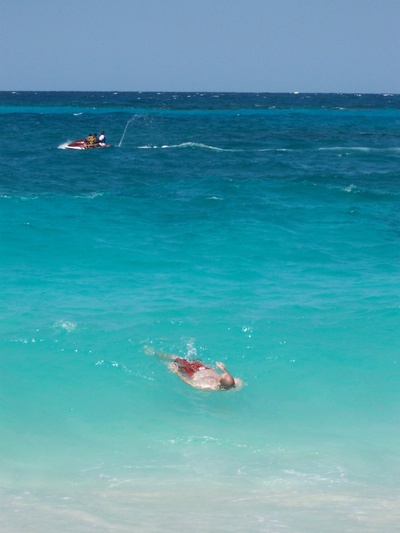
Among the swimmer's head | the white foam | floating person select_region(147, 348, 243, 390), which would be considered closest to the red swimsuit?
floating person select_region(147, 348, 243, 390)

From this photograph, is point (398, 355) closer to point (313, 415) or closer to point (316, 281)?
point (313, 415)

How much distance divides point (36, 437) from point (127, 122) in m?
64.1

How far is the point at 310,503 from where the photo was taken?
960 cm

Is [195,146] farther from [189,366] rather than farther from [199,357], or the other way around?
[189,366]

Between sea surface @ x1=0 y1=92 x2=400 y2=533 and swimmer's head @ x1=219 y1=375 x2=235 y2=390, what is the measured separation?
0.13m

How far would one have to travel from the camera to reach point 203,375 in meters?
13.0

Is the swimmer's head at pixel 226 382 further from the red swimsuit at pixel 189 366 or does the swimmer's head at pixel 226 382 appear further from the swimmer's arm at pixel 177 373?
the swimmer's arm at pixel 177 373

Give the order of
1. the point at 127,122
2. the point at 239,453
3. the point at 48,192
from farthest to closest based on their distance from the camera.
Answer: the point at 127,122 → the point at 48,192 → the point at 239,453

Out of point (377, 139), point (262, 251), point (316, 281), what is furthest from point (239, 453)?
point (377, 139)

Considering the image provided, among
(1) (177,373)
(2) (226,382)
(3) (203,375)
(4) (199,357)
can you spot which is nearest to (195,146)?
(4) (199,357)

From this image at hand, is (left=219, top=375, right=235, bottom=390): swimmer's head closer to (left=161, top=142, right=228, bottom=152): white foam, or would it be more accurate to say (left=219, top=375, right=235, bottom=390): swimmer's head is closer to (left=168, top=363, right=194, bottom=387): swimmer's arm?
(left=168, top=363, right=194, bottom=387): swimmer's arm

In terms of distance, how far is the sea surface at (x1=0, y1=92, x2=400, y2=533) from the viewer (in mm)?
9719

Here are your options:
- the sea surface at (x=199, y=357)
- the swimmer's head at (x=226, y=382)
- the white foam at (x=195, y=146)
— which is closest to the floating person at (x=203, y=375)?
the swimmer's head at (x=226, y=382)

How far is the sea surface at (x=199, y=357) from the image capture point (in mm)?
9719
